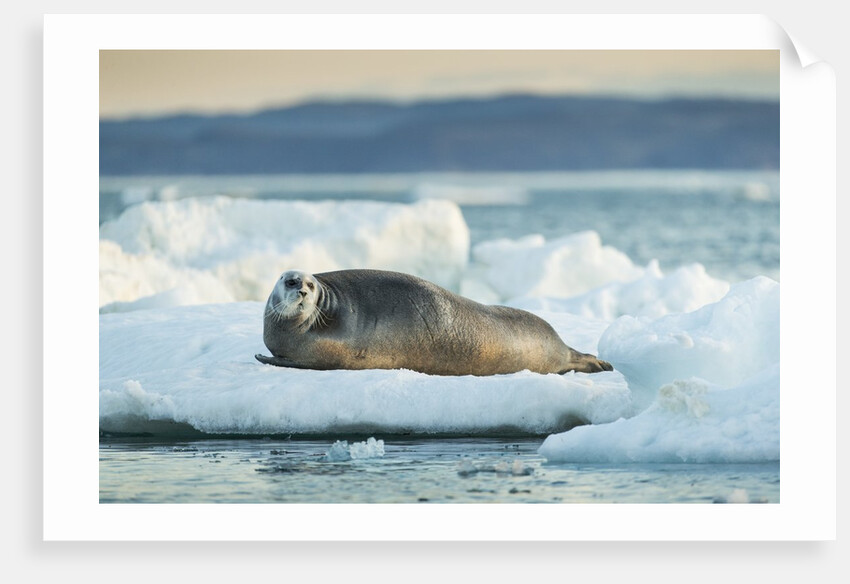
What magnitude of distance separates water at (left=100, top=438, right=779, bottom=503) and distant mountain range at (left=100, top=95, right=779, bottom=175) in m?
3.84

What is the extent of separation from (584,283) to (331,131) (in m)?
2.59

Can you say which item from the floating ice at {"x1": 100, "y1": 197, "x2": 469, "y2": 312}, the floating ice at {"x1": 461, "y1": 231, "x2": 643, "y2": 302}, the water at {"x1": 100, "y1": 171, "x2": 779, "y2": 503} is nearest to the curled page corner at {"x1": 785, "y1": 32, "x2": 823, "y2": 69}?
the water at {"x1": 100, "y1": 171, "x2": 779, "y2": 503}

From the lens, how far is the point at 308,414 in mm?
9594

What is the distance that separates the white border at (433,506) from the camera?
8766 mm

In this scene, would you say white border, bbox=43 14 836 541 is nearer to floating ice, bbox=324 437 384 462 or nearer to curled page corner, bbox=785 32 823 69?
curled page corner, bbox=785 32 823 69

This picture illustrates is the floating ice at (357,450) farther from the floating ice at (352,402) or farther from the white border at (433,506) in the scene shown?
the white border at (433,506)

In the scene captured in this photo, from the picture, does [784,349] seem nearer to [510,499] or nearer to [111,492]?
[510,499]

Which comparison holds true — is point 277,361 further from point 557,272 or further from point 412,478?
point 557,272

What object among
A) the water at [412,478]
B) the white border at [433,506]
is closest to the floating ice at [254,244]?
the white border at [433,506]

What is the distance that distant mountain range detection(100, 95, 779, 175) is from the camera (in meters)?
13.0

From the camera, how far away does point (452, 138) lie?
14438mm

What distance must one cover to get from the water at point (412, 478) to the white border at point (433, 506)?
0.07m

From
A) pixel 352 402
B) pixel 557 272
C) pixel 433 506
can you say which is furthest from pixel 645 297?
pixel 433 506

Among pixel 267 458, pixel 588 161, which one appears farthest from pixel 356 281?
pixel 588 161
